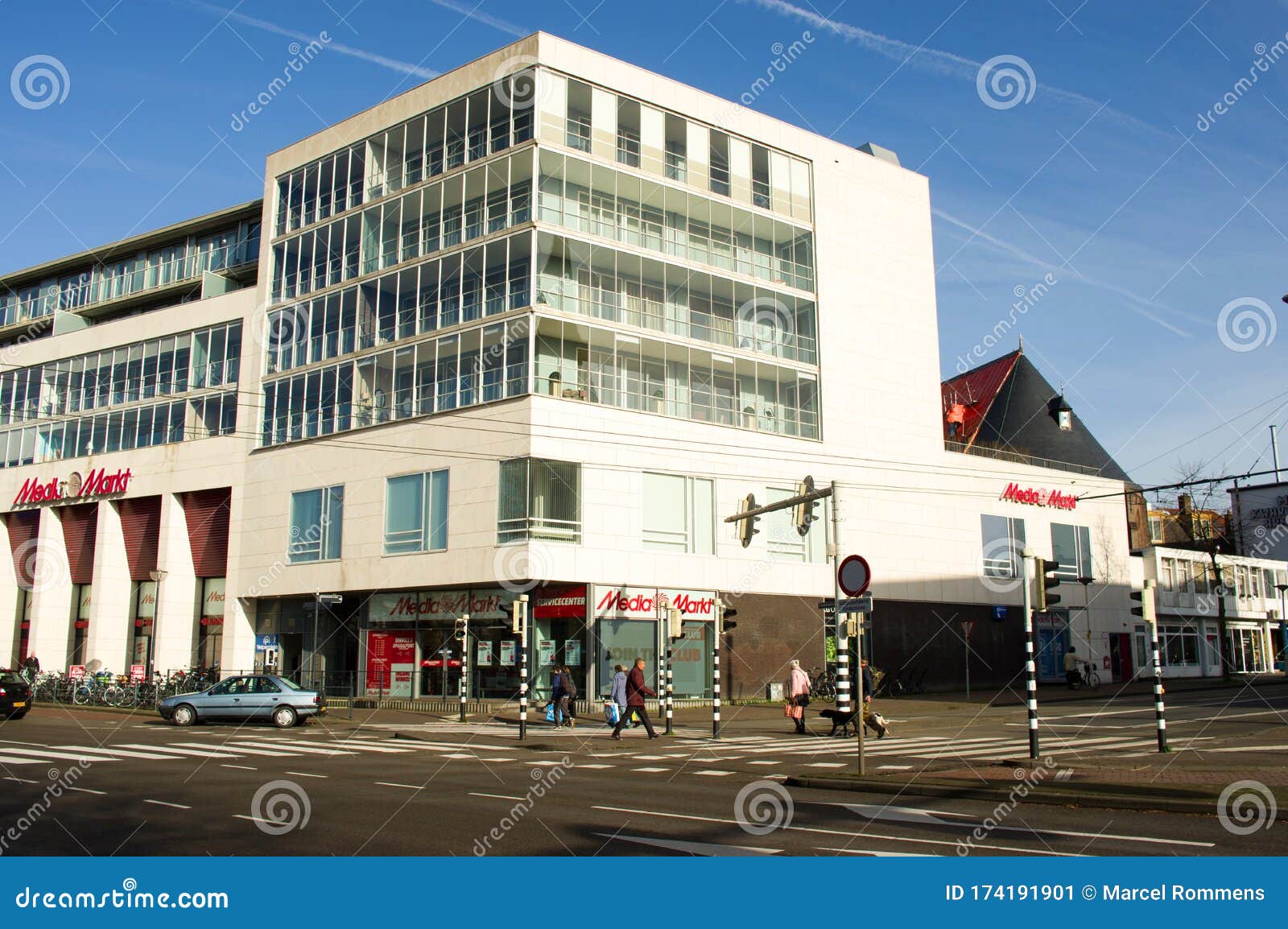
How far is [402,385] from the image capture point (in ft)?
135

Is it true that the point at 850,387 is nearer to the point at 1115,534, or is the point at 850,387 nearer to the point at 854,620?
the point at 1115,534

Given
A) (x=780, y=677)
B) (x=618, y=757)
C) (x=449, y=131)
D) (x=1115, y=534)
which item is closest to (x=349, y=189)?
(x=449, y=131)

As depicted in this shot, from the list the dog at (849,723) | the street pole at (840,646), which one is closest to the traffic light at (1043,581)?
the street pole at (840,646)

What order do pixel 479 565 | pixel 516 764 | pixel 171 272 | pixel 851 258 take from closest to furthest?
pixel 516 764 → pixel 479 565 → pixel 851 258 → pixel 171 272

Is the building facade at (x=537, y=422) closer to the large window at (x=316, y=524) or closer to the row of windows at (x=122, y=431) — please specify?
the large window at (x=316, y=524)

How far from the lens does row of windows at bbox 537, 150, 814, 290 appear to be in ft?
127

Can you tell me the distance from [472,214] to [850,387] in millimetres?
16948

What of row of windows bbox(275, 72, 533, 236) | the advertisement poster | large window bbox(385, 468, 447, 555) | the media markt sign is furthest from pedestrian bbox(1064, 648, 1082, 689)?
the media markt sign

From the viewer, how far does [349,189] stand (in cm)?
4422

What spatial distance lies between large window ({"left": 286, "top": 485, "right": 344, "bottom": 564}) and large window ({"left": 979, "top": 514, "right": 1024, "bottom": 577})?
28307 millimetres

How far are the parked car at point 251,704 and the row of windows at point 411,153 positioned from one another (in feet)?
66.8

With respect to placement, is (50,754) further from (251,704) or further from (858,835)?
(858,835)

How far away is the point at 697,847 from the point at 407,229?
3734cm

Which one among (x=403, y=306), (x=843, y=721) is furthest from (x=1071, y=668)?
(x=403, y=306)
